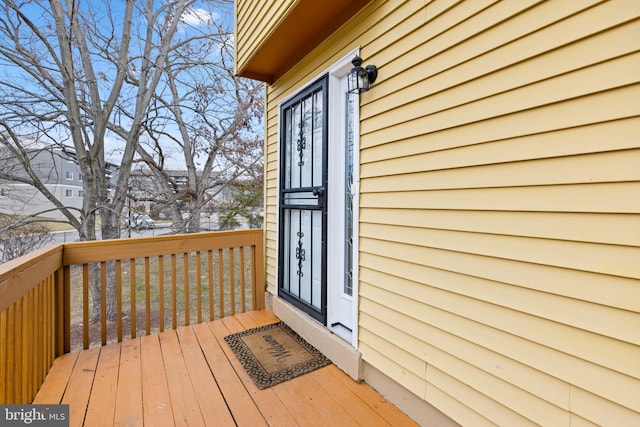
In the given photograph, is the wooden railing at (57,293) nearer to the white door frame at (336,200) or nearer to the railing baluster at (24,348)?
the railing baluster at (24,348)

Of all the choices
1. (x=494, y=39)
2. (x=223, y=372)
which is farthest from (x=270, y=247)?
(x=494, y=39)

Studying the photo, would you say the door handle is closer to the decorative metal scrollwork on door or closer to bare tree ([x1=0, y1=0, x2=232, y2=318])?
the decorative metal scrollwork on door

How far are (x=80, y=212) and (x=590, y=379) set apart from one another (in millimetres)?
8014

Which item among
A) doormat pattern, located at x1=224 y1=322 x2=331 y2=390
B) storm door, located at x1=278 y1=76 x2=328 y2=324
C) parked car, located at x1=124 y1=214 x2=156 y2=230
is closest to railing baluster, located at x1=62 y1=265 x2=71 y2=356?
doormat pattern, located at x1=224 y1=322 x2=331 y2=390

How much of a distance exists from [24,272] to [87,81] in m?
6.47

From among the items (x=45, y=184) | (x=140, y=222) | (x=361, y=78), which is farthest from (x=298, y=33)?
(x=45, y=184)

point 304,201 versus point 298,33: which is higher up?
point 298,33

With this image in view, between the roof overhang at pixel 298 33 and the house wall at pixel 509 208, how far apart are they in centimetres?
40

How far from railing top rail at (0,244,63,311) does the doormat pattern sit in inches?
54.3

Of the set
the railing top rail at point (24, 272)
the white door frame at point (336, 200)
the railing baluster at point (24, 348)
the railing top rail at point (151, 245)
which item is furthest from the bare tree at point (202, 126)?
the railing baluster at point (24, 348)

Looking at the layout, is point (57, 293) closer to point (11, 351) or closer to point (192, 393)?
point (11, 351)

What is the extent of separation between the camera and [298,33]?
8.14 ft

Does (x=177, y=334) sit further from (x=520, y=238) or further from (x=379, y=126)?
(x=520, y=238)

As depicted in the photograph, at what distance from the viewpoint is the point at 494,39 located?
1292 millimetres
